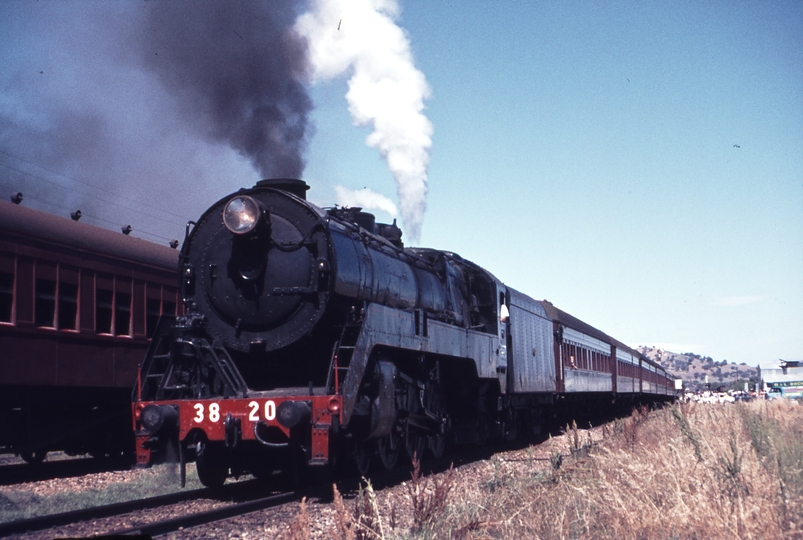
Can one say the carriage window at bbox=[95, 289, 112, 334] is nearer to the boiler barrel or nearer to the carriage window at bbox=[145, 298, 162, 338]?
the carriage window at bbox=[145, 298, 162, 338]

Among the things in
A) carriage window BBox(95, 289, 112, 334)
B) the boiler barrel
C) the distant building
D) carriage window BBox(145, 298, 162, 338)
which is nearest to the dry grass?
the boiler barrel

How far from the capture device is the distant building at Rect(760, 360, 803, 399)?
189ft

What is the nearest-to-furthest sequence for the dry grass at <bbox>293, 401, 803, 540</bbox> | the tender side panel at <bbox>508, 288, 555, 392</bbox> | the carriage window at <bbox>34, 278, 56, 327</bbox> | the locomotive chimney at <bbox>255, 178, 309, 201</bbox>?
the dry grass at <bbox>293, 401, 803, 540</bbox>
the locomotive chimney at <bbox>255, 178, 309, 201</bbox>
the carriage window at <bbox>34, 278, 56, 327</bbox>
the tender side panel at <bbox>508, 288, 555, 392</bbox>

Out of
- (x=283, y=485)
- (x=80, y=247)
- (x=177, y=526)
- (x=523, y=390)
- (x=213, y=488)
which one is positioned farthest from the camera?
(x=523, y=390)

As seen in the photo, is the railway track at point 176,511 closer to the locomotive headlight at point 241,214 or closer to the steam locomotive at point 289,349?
the steam locomotive at point 289,349

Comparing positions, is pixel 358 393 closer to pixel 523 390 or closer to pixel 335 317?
pixel 335 317

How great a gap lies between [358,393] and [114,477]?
5.19 meters

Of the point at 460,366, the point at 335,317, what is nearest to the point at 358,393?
the point at 335,317

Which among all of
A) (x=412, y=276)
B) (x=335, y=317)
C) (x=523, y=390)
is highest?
(x=412, y=276)

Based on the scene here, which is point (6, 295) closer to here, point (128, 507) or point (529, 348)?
point (128, 507)

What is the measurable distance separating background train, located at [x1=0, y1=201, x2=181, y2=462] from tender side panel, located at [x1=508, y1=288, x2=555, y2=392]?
6.50 metres

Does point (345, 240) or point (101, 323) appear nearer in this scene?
point (345, 240)

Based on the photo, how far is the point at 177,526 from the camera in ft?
21.6

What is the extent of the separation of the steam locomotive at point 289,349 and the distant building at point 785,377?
174 ft
